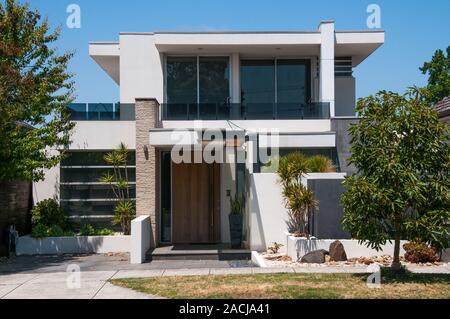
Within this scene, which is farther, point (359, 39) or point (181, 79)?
point (359, 39)

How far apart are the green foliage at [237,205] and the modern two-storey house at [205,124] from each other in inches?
8.9

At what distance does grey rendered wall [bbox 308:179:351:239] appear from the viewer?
1427 cm

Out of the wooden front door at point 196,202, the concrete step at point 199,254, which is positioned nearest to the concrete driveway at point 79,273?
the concrete step at point 199,254

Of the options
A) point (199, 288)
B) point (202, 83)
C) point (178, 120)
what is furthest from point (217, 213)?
point (199, 288)

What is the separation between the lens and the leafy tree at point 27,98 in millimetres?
15156

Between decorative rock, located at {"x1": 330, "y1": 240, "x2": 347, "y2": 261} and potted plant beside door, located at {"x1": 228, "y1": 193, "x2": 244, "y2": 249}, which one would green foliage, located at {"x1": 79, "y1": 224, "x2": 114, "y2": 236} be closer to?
potted plant beside door, located at {"x1": 228, "y1": 193, "x2": 244, "y2": 249}

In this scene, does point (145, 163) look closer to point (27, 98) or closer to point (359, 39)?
Result: point (27, 98)

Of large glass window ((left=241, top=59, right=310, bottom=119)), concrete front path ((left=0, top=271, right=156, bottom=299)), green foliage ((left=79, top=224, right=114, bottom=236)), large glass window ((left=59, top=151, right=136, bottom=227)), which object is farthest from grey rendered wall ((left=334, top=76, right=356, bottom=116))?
concrete front path ((left=0, top=271, right=156, bottom=299))

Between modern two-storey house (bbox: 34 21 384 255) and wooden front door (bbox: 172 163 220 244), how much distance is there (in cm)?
3

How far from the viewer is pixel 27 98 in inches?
629

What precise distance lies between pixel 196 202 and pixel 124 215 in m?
2.17

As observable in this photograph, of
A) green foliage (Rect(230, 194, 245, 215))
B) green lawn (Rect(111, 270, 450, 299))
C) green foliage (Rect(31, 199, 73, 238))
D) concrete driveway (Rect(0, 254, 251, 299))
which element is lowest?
concrete driveway (Rect(0, 254, 251, 299))

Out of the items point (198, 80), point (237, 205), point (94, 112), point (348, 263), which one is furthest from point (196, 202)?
point (348, 263)

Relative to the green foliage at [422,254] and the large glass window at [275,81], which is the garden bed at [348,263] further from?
the large glass window at [275,81]
